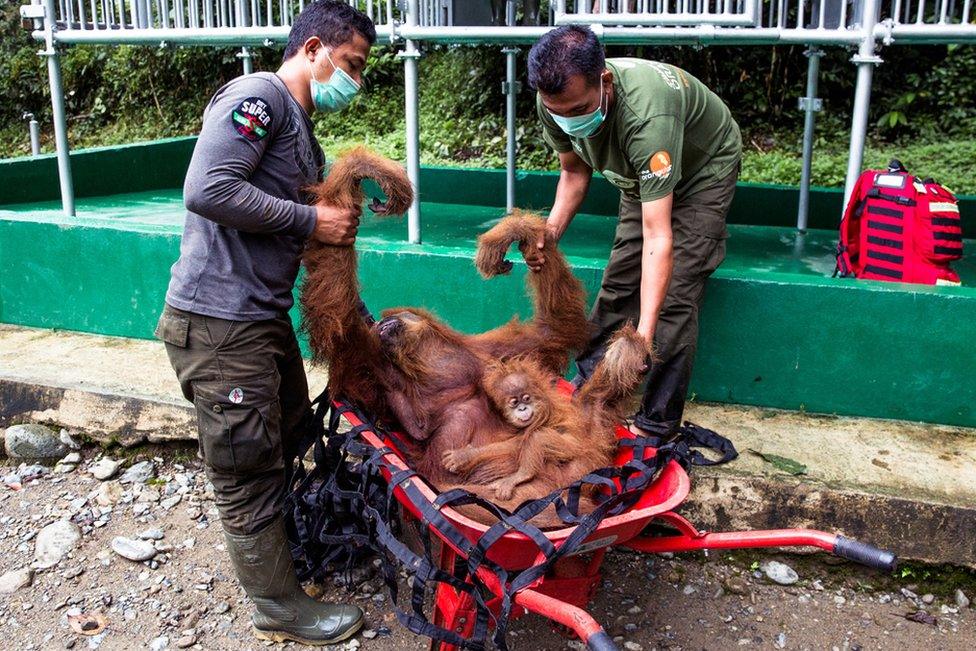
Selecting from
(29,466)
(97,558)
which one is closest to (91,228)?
(29,466)

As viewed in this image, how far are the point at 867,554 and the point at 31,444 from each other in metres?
3.58

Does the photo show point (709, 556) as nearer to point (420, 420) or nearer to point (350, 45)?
point (420, 420)

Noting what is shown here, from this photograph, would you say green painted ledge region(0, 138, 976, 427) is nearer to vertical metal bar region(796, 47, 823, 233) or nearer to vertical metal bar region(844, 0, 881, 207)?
vertical metal bar region(796, 47, 823, 233)

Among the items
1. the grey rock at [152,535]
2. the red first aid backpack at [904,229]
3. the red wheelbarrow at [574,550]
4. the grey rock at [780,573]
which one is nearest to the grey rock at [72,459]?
the grey rock at [152,535]

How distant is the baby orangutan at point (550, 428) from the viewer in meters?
2.81

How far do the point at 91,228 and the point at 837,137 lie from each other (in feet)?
23.0

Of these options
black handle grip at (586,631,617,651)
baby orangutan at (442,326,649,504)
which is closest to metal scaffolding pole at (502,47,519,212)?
baby orangutan at (442,326,649,504)

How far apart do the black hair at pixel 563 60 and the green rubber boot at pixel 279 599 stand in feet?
5.34

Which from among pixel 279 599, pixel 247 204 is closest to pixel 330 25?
pixel 247 204

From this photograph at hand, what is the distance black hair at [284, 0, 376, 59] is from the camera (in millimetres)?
2682

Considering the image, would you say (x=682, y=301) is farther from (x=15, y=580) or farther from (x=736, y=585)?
(x=15, y=580)

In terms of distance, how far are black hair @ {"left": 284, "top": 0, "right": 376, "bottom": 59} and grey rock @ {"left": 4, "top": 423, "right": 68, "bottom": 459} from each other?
96.0 inches

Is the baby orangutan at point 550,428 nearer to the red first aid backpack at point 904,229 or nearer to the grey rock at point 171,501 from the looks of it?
the grey rock at point 171,501

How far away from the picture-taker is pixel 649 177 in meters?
2.91
